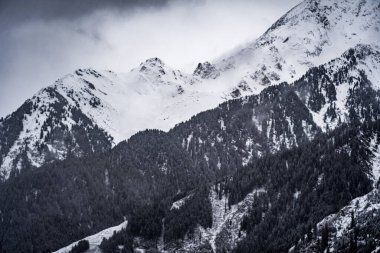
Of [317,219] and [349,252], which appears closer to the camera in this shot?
[349,252]

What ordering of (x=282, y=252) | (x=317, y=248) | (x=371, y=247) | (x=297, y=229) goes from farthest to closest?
Result: (x=297, y=229), (x=282, y=252), (x=317, y=248), (x=371, y=247)

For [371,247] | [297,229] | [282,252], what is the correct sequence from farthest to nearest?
[297,229] → [282,252] → [371,247]

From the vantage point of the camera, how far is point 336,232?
159 meters

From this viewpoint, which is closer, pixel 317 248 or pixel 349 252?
pixel 349 252

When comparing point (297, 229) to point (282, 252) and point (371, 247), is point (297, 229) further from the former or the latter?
point (371, 247)

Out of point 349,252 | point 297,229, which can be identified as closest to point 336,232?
point 349,252

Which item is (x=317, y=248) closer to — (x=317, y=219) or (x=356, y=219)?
(x=356, y=219)

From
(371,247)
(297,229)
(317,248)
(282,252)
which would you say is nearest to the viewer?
(371,247)

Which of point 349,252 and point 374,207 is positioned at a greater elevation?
point 374,207

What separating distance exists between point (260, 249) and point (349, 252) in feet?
190

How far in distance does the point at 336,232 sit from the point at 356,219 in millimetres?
7470

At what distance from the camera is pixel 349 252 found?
462ft

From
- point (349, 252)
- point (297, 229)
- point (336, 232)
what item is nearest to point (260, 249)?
point (297, 229)

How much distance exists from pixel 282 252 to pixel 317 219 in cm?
3262
